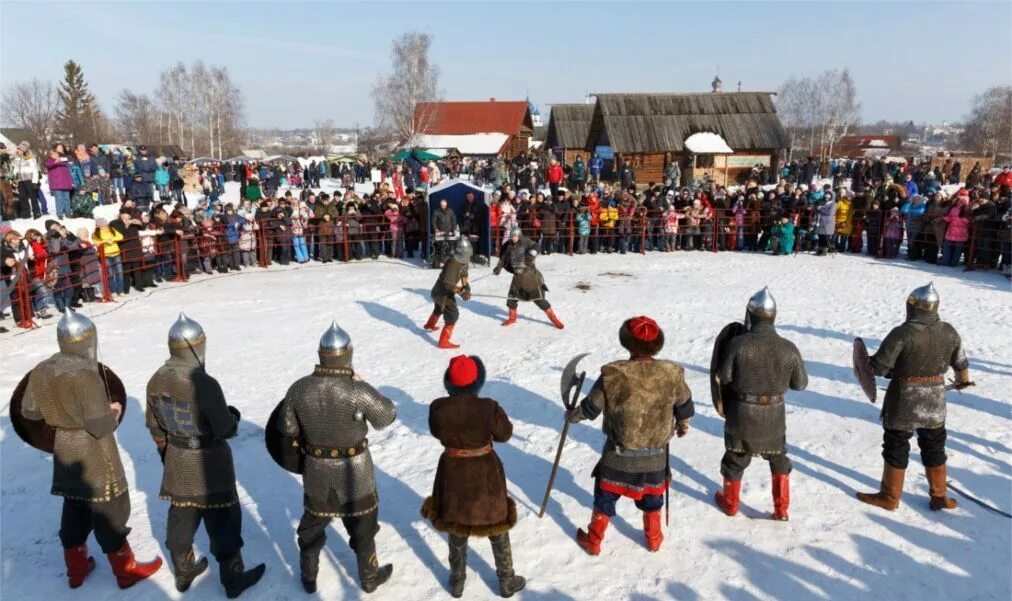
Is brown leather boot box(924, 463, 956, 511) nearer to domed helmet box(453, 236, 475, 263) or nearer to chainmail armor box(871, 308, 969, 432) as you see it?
chainmail armor box(871, 308, 969, 432)

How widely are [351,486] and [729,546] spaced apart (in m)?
2.33

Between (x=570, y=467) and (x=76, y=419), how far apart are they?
331 centimetres

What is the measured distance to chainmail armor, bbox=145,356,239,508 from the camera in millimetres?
3453

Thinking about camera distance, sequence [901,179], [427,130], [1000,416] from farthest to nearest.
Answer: [427,130], [901,179], [1000,416]

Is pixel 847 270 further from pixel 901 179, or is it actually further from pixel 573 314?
pixel 901 179

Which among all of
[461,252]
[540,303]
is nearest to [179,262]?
[461,252]

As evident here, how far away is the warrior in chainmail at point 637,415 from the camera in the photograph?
372cm

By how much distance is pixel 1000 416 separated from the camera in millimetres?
5996

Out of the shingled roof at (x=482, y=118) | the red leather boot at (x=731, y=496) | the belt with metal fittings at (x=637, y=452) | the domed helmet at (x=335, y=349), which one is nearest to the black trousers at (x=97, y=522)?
the domed helmet at (x=335, y=349)

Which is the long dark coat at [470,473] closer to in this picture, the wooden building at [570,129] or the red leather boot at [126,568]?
the red leather boot at [126,568]

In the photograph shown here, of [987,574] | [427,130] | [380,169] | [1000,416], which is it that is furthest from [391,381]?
[427,130]

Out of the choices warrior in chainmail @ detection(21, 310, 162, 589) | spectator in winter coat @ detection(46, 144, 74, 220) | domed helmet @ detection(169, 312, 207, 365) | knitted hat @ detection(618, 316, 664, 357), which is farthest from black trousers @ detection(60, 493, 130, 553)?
spectator in winter coat @ detection(46, 144, 74, 220)

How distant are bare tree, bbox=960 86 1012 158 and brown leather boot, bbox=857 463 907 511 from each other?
206ft

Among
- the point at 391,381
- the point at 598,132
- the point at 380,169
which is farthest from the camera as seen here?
the point at 380,169
